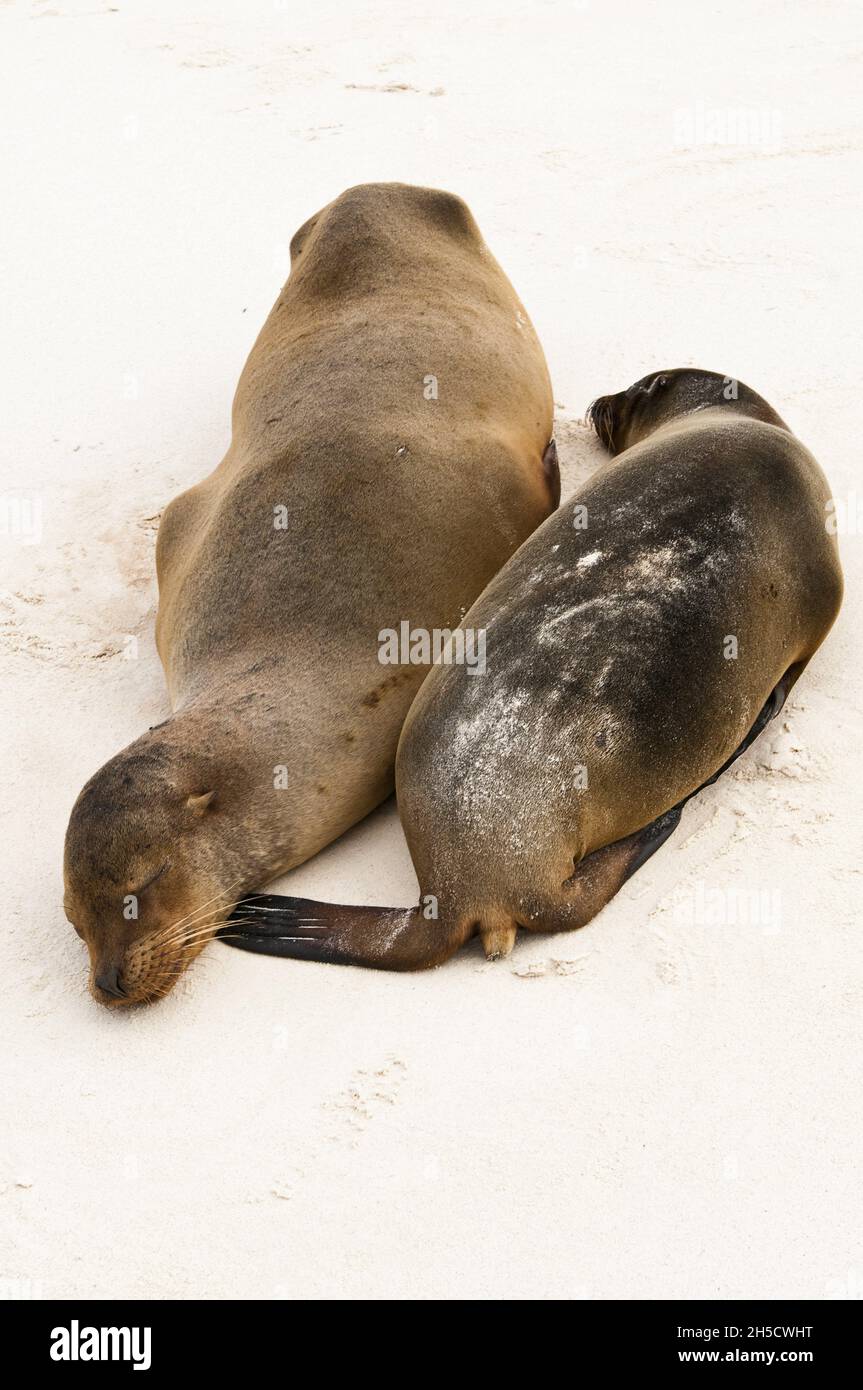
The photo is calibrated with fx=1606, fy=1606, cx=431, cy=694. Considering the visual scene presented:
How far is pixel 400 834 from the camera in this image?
4469 millimetres

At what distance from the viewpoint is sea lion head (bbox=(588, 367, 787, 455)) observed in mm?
5219

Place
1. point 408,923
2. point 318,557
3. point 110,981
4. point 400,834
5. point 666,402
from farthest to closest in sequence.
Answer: point 666,402 → point 318,557 → point 400,834 → point 408,923 → point 110,981

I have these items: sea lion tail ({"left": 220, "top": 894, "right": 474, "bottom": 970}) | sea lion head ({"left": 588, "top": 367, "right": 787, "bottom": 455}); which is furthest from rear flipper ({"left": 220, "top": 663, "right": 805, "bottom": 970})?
sea lion head ({"left": 588, "top": 367, "right": 787, "bottom": 455})

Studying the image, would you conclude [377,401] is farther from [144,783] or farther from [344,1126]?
[344,1126]

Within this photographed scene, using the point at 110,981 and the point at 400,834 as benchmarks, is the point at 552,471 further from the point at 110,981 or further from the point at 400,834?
the point at 110,981

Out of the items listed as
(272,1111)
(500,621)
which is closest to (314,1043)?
(272,1111)

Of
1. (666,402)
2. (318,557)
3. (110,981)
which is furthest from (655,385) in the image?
(110,981)

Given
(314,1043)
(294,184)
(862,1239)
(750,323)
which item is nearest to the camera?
(862,1239)

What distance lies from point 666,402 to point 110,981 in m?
2.75

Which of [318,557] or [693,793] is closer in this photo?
[693,793]

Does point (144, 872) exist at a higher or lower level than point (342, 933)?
higher

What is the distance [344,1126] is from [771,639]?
1747mm

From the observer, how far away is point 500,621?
4.31m

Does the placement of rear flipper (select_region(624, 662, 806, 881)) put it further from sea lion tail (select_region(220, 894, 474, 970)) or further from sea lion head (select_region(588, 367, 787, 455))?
sea lion head (select_region(588, 367, 787, 455))
